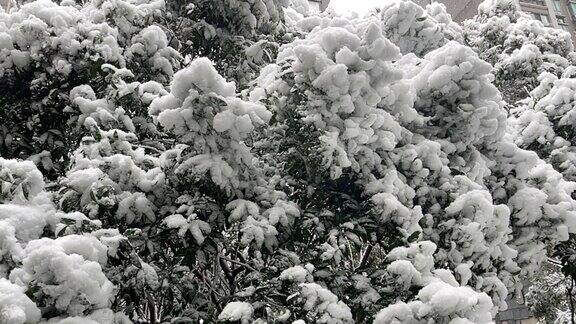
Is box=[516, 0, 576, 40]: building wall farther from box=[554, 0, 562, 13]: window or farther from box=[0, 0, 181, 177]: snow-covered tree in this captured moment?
box=[0, 0, 181, 177]: snow-covered tree

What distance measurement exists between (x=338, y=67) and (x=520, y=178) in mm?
2106

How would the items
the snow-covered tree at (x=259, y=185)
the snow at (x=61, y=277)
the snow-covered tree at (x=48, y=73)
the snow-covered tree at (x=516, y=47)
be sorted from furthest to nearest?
the snow-covered tree at (x=516, y=47), the snow-covered tree at (x=48, y=73), the snow-covered tree at (x=259, y=185), the snow at (x=61, y=277)

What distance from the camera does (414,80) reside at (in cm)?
424

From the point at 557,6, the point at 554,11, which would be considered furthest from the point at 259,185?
the point at 557,6

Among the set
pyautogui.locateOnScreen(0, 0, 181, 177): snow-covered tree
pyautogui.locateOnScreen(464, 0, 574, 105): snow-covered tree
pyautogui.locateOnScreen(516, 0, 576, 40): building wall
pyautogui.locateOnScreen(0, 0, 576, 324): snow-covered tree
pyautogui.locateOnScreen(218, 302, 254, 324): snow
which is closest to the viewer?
pyautogui.locateOnScreen(218, 302, 254, 324): snow

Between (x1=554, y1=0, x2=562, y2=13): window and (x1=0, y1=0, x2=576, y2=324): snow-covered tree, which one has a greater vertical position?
(x1=0, y1=0, x2=576, y2=324): snow-covered tree

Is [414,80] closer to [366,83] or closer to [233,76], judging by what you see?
[366,83]

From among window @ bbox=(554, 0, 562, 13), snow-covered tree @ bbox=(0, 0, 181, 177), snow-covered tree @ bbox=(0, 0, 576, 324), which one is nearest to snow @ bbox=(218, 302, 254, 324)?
snow-covered tree @ bbox=(0, 0, 576, 324)

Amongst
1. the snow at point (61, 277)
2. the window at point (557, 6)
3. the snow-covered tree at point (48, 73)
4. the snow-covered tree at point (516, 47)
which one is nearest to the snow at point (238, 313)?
the snow at point (61, 277)

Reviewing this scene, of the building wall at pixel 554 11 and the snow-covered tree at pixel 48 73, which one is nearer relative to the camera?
the snow-covered tree at pixel 48 73

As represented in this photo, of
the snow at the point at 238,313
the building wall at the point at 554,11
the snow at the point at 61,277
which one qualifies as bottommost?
the building wall at the point at 554,11

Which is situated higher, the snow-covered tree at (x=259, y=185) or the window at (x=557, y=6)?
the snow-covered tree at (x=259, y=185)

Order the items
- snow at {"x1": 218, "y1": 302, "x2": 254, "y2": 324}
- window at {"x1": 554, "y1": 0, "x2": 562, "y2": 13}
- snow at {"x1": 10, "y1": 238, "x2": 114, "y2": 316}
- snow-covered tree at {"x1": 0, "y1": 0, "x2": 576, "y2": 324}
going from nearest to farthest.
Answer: snow at {"x1": 10, "y1": 238, "x2": 114, "y2": 316}
snow at {"x1": 218, "y1": 302, "x2": 254, "y2": 324}
snow-covered tree at {"x1": 0, "y1": 0, "x2": 576, "y2": 324}
window at {"x1": 554, "y1": 0, "x2": 562, "y2": 13}

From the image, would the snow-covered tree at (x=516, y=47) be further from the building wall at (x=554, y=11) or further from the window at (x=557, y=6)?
the window at (x=557, y=6)
